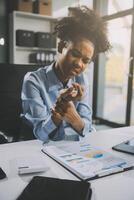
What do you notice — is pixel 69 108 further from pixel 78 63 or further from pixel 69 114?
pixel 78 63

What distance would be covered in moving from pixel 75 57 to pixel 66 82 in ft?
0.53

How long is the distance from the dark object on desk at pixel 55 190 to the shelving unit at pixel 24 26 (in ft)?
8.00

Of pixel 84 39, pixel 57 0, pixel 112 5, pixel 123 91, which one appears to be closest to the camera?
pixel 84 39

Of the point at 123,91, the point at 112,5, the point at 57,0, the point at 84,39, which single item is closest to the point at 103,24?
the point at 84,39

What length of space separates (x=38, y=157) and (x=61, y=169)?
0.16m

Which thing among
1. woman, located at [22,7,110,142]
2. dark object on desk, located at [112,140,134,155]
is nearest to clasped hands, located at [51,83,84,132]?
woman, located at [22,7,110,142]

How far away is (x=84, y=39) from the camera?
145 centimetres

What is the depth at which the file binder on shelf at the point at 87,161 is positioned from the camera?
34.7 inches

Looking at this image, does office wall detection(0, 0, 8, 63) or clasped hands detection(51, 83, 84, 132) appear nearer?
clasped hands detection(51, 83, 84, 132)

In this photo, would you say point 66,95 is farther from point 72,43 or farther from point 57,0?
point 57,0

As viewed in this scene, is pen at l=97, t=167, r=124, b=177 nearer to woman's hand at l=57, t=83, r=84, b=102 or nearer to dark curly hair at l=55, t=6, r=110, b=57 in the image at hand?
woman's hand at l=57, t=83, r=84, b=102

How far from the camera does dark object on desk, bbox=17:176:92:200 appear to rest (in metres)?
0.69

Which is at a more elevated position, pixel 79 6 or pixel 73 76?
pixel 79 6

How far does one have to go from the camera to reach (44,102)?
1.44 metres
